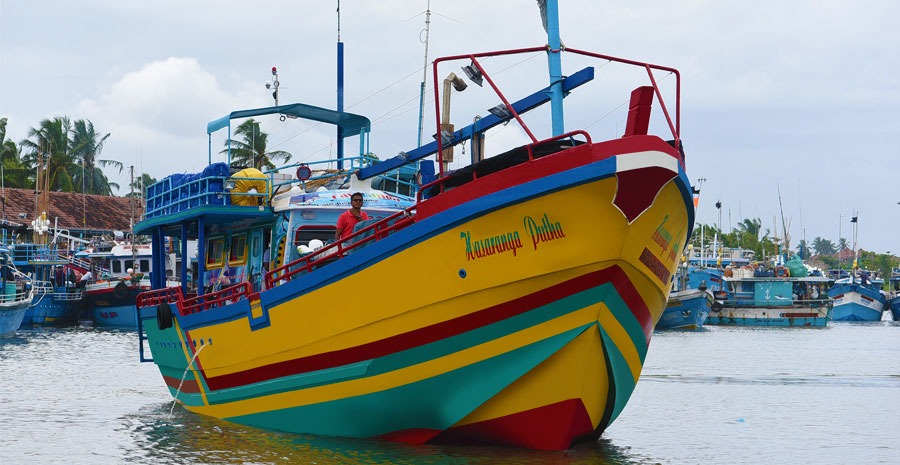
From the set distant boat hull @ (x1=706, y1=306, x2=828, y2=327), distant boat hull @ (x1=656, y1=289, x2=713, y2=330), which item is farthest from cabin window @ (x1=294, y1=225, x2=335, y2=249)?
distant boat hull @ (x1=706, y1=306, x2=828, y2=327)

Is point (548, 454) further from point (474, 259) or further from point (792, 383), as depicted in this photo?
point (792, 383)

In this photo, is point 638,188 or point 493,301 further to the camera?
point 493,301

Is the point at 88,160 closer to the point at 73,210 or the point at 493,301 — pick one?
the point at 73,210

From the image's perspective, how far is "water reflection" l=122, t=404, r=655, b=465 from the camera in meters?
11.7

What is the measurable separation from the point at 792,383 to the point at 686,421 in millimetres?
8529

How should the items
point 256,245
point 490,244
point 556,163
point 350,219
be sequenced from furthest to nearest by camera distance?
1. point 256,245
2. point 350,219
3. point 490,244
4. point 556,163

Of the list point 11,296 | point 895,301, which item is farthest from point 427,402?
point 895,301

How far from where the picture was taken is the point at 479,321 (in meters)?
11.0

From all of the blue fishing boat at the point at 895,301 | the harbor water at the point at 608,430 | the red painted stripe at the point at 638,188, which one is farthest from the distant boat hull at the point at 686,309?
the red painted stripe at the point at 638,188

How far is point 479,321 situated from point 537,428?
1.49 meters

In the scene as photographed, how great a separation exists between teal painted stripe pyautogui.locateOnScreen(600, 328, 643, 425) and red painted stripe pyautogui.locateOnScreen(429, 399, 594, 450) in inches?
17.9

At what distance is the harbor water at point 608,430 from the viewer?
41.4ft

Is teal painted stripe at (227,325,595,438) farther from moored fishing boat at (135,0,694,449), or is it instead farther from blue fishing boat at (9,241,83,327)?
blue fishing boat at (9,241,83,327)

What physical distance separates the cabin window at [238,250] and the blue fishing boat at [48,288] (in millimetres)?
34713
